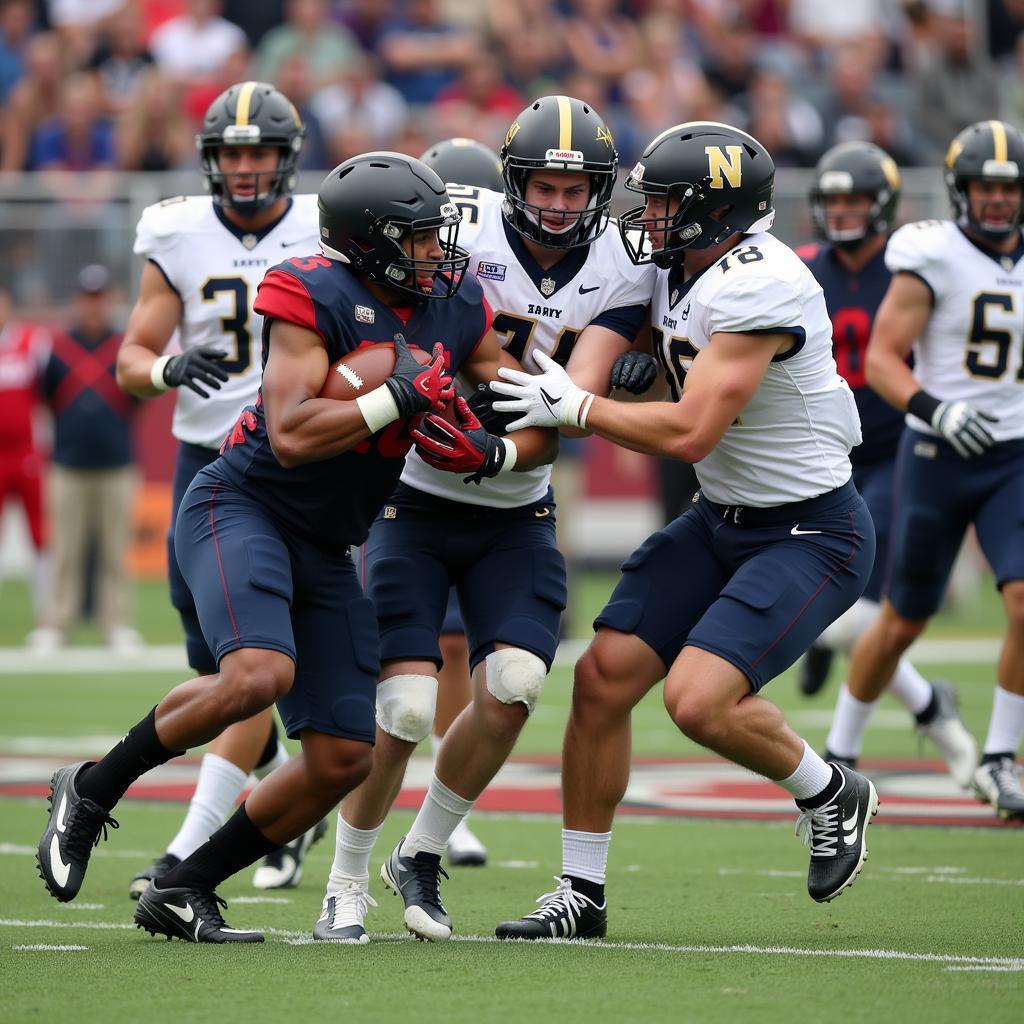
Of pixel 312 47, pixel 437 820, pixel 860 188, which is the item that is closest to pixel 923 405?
pixel 860 188

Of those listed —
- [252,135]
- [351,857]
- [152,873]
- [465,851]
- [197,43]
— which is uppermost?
[197,43]

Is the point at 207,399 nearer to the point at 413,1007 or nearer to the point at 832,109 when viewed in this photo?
the point at 413,1007

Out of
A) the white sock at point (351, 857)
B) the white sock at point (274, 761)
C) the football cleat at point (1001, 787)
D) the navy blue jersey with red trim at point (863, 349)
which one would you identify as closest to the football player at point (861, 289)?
the navy blue jersey with red trim at point (863, 349)

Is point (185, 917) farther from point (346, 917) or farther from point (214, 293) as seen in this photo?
Result: point (214, 293)

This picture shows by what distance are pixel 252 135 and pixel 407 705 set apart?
1.97m

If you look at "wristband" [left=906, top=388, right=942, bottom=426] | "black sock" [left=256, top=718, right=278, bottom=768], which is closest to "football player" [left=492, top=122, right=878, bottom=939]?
"black sock" [left=256, top=718, right=278, bottom=768]

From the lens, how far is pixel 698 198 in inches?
184

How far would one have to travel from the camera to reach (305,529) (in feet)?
14.7

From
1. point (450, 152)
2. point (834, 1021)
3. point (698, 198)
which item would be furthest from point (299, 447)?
point (450, 152)

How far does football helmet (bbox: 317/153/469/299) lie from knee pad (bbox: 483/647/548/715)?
0.88 meters

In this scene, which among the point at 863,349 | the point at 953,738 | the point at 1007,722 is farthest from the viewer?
the point at 863,349

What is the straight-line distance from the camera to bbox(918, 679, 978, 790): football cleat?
22.3 ft

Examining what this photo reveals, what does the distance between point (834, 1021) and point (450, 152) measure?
11.9ft

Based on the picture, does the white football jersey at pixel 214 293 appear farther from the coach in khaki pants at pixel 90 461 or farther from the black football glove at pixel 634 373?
the coach in khaki pants at pixel 90 461
